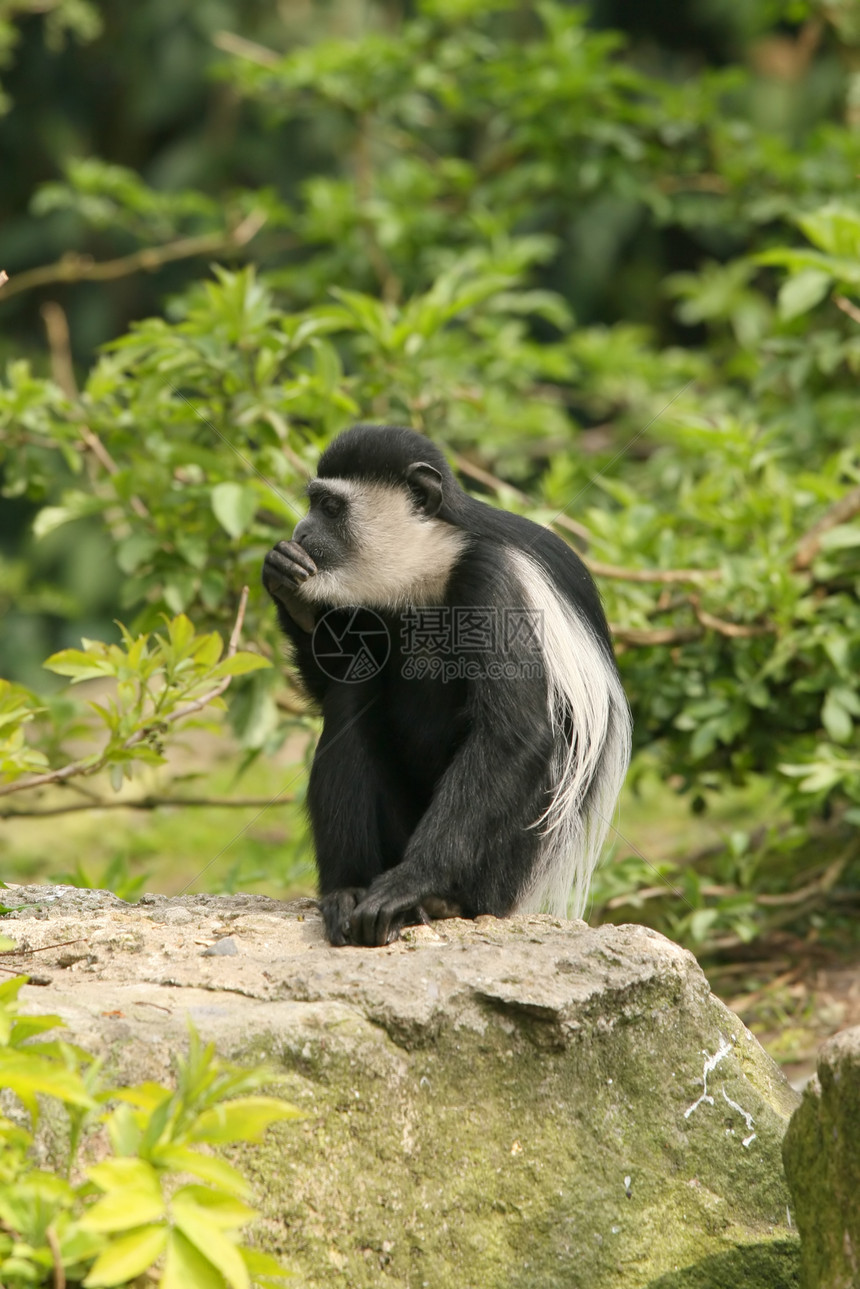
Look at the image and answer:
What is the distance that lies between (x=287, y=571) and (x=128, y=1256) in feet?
4.76

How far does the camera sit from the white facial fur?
251 centimetres

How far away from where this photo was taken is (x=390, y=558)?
2523 millimetres

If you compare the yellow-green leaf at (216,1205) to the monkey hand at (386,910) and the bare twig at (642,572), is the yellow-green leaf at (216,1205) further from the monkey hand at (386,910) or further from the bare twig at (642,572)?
the bare twig at (642,572)

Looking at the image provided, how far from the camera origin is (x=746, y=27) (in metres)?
7.50

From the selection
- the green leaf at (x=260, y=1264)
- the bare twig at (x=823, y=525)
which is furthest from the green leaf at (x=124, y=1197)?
the bare twig at (x=823, y=525)

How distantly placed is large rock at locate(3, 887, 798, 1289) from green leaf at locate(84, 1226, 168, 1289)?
15.0 inches

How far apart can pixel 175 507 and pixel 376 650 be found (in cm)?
89

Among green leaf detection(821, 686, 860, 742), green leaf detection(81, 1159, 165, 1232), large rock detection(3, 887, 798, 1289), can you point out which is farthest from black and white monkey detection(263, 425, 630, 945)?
green leaf detection(81, 1159, 165, 1232)

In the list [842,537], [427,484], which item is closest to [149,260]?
[427,484]

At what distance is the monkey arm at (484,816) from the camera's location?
212cm

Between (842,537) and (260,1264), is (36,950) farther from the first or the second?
(842,537)

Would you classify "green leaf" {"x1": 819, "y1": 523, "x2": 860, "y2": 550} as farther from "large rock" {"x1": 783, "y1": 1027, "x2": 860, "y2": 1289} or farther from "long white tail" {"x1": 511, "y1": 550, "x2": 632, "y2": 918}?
"large rock" {"x1": 783, "y1": 1027, "x2": 860, "y2": 1289}

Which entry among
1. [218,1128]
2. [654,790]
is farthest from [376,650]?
[654,790]

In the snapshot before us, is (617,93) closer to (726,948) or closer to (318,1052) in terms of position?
(726,948)
